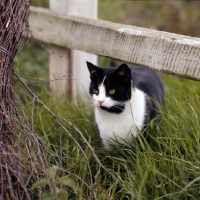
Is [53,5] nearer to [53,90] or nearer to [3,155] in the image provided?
[53,90]

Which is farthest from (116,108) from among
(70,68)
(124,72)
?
(70,68)

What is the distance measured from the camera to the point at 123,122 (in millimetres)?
2564

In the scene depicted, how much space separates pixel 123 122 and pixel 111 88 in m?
0.22

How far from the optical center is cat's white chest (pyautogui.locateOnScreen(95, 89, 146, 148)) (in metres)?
2.55

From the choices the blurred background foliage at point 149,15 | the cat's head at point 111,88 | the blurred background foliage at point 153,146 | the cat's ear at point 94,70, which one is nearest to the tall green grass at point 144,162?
the blurred background foliage at point 153,146

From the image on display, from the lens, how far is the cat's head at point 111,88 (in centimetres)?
246

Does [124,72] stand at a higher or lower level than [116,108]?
higher

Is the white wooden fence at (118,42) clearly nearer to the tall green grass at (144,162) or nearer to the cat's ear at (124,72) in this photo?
the cat's ear at (124,72)

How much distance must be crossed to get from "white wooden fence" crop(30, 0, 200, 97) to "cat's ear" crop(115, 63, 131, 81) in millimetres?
57

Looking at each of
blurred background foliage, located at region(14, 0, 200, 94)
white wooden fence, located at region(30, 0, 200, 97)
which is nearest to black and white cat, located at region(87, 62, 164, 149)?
white wooden fence, located at region(30, 0, 200, 97)

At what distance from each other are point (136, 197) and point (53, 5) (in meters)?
1.64

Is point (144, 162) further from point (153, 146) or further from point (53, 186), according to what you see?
point (53, 186)

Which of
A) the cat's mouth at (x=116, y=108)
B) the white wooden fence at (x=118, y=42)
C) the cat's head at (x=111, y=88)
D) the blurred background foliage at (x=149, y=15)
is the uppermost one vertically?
the blurred background foliage at (x=149, y=15)

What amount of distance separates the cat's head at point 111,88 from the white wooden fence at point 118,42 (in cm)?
10
